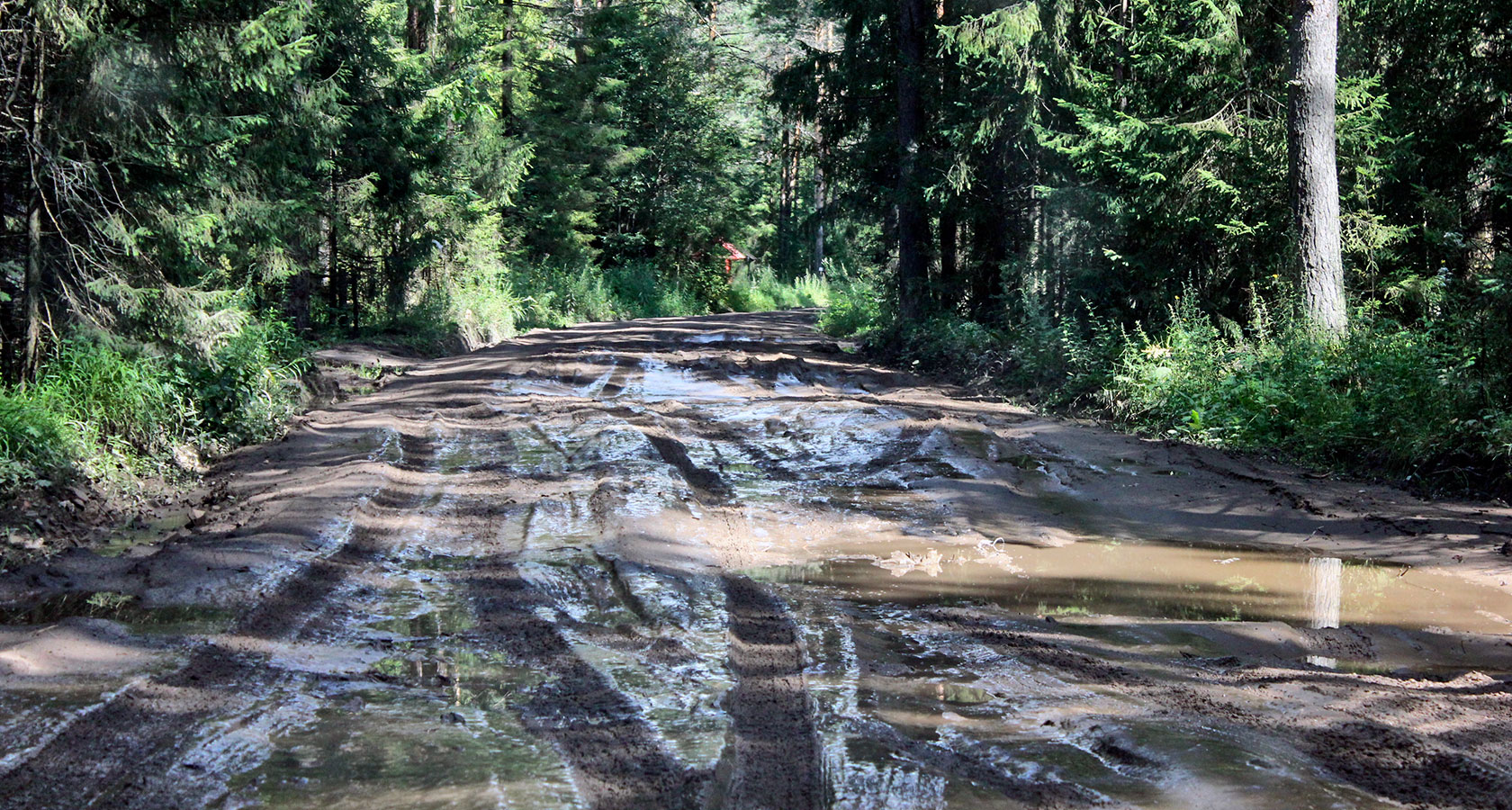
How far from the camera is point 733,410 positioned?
12250 mm

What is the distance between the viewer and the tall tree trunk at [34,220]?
801 cm

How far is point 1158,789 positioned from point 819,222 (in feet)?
66.6

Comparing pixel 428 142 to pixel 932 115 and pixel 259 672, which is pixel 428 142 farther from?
pixel 259 672

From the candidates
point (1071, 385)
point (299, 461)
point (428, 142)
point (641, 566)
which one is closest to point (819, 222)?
point (428, 142)

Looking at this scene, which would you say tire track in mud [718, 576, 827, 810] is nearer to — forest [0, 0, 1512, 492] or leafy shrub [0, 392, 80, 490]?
leafy shrub [0, 392, 80, 490]

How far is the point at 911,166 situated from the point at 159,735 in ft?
55.1

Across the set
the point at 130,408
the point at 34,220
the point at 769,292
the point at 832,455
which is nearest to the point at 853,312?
the point at 832,455

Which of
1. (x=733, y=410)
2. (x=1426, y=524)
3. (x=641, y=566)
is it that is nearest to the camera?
(x=641, y=566)

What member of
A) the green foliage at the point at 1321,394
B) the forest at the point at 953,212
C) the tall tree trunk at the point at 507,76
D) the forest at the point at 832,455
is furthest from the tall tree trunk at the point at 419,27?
the green foliage at the point at 1321,394

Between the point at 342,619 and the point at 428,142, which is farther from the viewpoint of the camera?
the point at 428,142

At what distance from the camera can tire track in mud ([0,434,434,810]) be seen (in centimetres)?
317

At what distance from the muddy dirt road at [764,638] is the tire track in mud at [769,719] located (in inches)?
0.7

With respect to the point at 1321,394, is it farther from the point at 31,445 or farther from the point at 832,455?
the point at 31,445

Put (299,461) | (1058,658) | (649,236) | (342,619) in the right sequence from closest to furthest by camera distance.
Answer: (1058,658) < (342,619) < (299,461) < (649,236)
